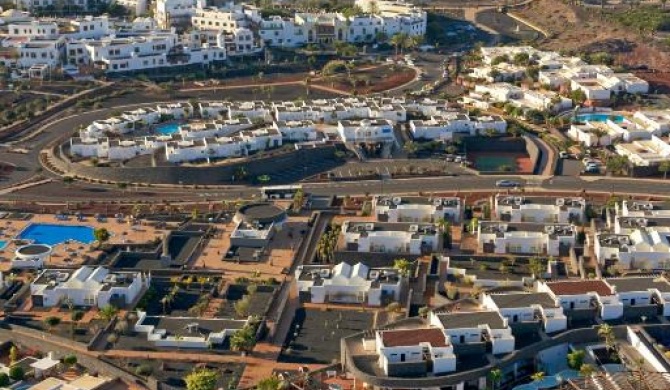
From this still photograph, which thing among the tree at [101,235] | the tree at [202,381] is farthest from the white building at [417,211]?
the tree at [202,381]

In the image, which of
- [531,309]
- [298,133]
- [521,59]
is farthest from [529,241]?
[521,59]

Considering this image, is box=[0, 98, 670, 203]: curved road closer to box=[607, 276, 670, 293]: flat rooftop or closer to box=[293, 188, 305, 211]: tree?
box=[293, 188, 305, 211]: tree

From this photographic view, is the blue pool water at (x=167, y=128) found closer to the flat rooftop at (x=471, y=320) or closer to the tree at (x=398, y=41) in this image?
the tree at (x=398, y=41)

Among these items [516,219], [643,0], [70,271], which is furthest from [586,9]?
[70,271]

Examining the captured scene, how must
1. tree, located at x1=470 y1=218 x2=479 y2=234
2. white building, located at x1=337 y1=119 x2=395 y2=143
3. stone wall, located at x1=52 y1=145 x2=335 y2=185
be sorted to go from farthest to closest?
white building, located at x1=337 y1=119 x2=395 y2=143
stone wall, located at x1=52 y1=145 x2=335 y2=185
tree, located at x1=470 y1=218 x2=479 y2=234

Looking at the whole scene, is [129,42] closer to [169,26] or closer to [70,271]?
[169,26]

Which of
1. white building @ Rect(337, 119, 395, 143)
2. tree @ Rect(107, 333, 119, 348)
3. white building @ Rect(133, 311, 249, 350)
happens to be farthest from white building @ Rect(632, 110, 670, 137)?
tree @ Rect(107, 333, 119, 348)
